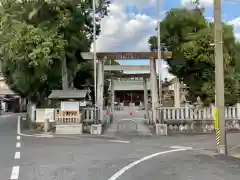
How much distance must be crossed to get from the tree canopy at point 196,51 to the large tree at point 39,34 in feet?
21.3

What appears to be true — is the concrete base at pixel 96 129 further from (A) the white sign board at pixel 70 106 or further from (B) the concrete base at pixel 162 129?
(B) the concrete base at pixel 162 129

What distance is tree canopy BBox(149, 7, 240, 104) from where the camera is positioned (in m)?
25.2

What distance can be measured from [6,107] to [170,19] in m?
60.8

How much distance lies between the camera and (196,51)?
25.2m

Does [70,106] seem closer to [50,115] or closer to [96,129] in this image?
[50,115]

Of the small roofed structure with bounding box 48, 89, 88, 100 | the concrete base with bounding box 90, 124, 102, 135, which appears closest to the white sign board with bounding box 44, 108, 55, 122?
the small roofed structure with bounding box 48, 89, 88, 100

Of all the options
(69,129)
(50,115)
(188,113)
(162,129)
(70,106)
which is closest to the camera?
(162,129)

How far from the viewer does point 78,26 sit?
2688 centimetres

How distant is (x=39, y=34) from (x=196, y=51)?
9.80 metres

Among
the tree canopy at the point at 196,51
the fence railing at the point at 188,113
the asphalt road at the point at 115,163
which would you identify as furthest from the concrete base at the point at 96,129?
the tree canopy at the point at 196,51

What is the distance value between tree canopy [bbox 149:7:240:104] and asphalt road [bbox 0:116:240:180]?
34.1 ft

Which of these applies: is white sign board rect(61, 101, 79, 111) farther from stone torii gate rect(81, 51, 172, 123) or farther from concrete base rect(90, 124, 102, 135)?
stone torii gate rect(81, 51, 172, 123)

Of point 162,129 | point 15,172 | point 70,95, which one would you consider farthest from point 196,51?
point 15,172

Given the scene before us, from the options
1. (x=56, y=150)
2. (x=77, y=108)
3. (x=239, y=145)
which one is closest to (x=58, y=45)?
(x=77, y=108)
